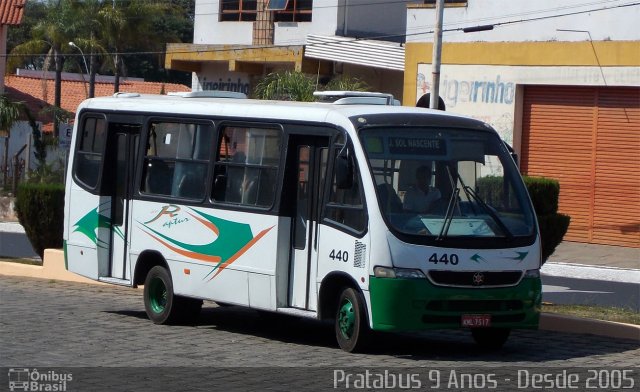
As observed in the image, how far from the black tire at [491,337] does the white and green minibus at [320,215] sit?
0.01 meters

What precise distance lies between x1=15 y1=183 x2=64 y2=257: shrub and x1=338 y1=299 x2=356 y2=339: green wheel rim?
839cm

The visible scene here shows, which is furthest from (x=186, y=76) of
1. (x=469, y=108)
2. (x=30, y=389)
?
(x=30, y=389)

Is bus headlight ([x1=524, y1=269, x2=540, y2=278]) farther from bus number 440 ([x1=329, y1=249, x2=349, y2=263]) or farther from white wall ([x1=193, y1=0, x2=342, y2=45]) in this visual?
white wall ([x1=193, y1=0, x2=342, y2=45])

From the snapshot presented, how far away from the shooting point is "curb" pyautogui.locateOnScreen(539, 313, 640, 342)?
41.3 ft

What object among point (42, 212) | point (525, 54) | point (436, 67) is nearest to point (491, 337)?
point (42, 212)

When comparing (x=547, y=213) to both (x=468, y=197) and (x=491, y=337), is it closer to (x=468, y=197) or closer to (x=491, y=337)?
(x=491, y=337)

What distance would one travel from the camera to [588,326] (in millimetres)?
12859

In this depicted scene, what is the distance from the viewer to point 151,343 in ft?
38.9

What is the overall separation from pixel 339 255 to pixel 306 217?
2.53ft

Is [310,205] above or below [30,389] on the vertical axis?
above

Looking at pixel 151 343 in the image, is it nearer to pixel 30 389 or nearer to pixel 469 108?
pixel 30 389

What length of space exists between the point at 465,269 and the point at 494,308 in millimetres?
534

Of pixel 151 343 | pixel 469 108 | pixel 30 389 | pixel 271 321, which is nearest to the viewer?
pixel 30 389

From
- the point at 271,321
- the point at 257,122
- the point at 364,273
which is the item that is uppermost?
the point at 257,122
